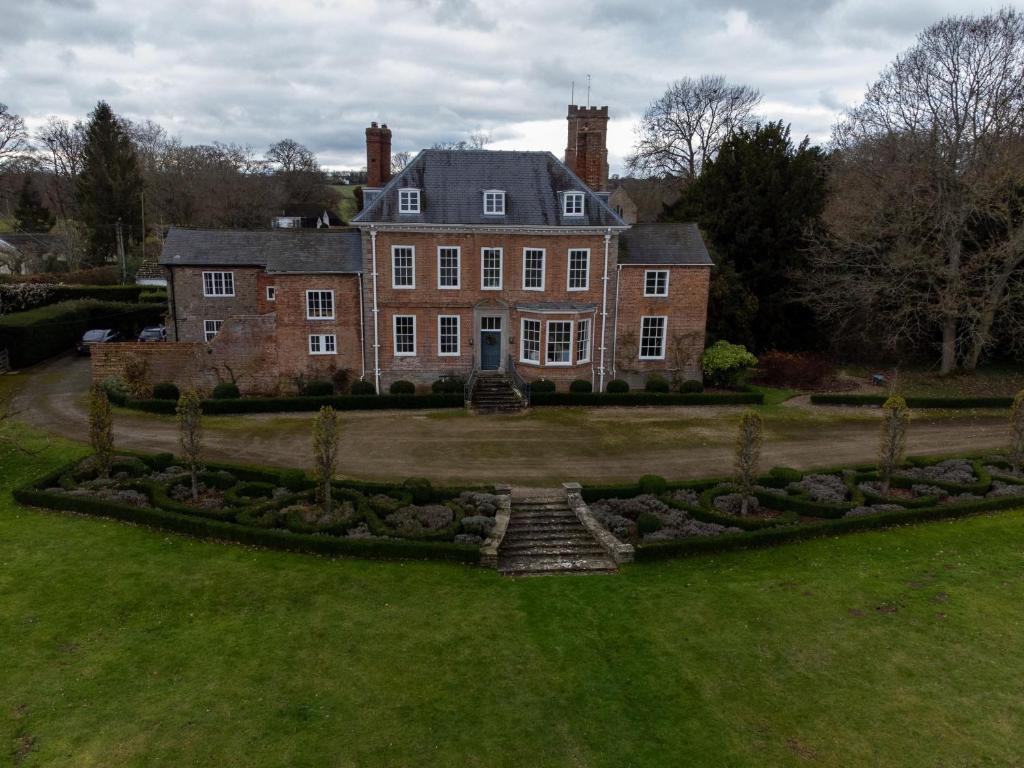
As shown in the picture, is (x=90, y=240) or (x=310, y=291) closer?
(x=310, y=291)

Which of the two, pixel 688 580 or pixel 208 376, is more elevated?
pixel 208 376

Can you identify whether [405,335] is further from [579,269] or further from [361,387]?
[579,269]

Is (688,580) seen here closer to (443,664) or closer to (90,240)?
(443,664)

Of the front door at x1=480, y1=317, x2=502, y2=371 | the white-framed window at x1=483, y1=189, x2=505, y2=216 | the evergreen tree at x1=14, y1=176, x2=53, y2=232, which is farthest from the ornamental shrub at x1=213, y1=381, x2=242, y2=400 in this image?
the evergreen tree at x1=14, y1=176, x2=53, y2=232

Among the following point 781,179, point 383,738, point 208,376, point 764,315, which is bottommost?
point 383,738

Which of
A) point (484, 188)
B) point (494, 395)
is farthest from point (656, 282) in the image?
point (494, 395)

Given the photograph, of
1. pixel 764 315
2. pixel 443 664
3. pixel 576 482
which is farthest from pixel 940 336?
pixel 443 664
